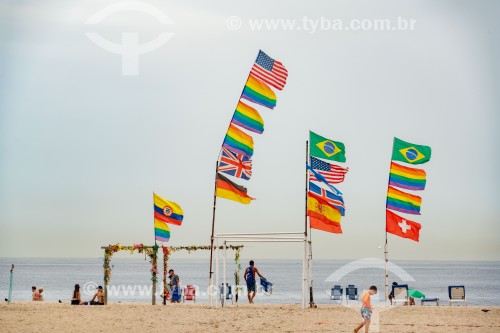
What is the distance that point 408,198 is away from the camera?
90.5 ft

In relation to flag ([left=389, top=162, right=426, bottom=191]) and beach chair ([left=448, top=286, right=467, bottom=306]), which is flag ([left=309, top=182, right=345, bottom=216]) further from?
beach chair ([left=448, top=286, right=467, bottom=306])

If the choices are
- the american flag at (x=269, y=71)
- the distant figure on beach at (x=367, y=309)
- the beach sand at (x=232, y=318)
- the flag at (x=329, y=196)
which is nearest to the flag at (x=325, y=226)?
the flag at (x=329, y=196)

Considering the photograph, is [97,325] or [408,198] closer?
[97,325]

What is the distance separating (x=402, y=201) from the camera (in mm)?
27625

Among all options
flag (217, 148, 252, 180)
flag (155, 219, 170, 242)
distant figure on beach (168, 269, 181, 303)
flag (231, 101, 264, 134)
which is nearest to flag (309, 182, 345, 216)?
flag (217, 148, 252, 180)

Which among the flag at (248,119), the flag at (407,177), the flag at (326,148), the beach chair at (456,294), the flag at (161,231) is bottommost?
the beach chair at (456,294)

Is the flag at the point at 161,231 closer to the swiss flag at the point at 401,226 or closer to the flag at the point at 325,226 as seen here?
the flag at the point at 325,226

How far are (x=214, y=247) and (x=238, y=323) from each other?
14.2ft

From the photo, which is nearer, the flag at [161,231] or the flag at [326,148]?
the flag at [326,148]

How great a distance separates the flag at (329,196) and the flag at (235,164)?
238 centimetres

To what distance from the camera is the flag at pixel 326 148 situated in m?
26.6

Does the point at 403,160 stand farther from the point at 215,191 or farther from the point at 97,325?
the point at 97,325

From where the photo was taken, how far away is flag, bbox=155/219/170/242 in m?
27.1

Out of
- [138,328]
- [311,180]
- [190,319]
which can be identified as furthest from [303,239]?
[138,328]
